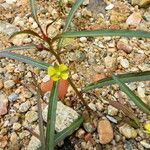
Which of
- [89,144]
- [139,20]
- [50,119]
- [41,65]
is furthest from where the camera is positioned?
[139,20]

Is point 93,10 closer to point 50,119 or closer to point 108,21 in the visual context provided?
point 108,21

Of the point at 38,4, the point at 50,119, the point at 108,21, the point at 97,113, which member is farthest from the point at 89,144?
the point at 38,4

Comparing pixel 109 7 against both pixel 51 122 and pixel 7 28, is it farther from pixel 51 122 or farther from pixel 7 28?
pixel 51 122

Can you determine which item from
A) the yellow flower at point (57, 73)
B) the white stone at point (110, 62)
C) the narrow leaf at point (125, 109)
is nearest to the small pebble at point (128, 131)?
the narrow leaf at point (125, 109)

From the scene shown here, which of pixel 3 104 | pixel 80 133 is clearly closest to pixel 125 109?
pixel 80 133

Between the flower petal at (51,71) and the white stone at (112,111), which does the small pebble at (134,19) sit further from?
the flower petal at (51,71)

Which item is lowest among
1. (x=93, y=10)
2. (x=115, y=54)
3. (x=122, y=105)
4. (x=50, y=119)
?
(x=50, y=119)
